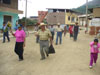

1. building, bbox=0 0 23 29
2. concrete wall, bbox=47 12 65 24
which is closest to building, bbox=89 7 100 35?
building, bbox=0 0 23 29

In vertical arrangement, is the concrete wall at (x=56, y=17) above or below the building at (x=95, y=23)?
above

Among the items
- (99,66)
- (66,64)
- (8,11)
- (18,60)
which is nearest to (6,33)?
(18,60)

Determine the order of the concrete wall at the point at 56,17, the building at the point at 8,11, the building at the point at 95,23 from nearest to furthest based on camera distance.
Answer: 1. the building at the point at 95,23
2. the building at the point at 8,11
3. the concrete wall at the point at 56,17

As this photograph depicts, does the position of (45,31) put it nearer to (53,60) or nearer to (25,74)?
(53,60)

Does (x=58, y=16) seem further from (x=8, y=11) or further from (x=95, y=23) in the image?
(x=8, y=11)

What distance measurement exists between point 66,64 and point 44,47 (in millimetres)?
1189

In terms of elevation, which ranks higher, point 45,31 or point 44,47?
point 45,31

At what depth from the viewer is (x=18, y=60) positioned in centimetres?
712

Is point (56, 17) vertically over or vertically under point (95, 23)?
over

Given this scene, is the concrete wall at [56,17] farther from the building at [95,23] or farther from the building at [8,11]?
the building at [95,23]

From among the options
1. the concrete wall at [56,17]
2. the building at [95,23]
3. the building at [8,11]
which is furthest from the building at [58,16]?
the building at [95,23]

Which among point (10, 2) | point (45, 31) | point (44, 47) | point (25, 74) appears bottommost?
point (25, 74)

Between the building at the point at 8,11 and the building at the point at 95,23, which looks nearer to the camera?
the building at the point at 95,23

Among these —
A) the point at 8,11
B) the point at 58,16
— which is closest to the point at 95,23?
the point at 8,11
